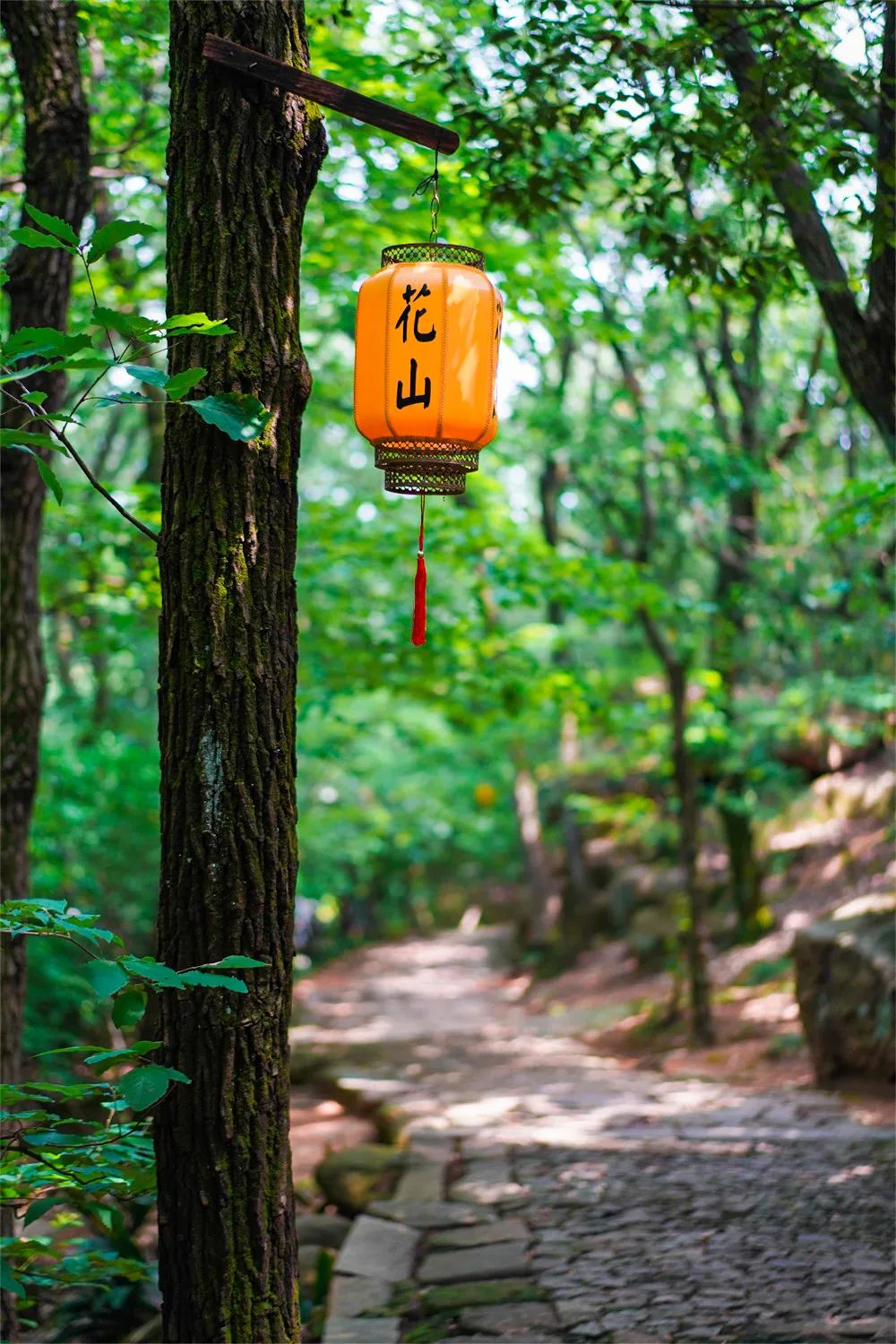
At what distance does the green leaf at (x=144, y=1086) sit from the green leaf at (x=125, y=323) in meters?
1.40

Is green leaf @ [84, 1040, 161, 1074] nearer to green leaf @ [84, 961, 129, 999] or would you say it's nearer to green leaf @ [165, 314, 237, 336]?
green leaf @ [84, 961, 129, 999]

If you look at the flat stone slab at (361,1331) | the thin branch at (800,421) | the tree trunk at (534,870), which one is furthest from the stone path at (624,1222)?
the tree trunk at (534,870)

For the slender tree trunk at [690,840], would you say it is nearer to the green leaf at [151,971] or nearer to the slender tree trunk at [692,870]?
the slender tree trunk at [692,870]

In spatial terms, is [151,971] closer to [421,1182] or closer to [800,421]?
[421,1182]

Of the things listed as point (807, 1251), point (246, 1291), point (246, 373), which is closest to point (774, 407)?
point (807, 1251)

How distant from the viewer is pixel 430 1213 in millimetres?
5164

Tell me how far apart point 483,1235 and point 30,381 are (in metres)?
3.89

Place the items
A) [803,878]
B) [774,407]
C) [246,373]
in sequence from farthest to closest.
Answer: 1. [803,878]
2. [774,407]
3. [246,373]

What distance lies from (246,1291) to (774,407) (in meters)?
9.62

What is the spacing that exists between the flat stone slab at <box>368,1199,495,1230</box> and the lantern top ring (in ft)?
12.7

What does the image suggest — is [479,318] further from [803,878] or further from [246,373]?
[803,878]

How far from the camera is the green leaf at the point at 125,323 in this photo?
7.13 feet

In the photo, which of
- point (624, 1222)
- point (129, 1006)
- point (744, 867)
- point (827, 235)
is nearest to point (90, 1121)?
point (129, 1006)

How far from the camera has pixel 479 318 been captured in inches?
121
